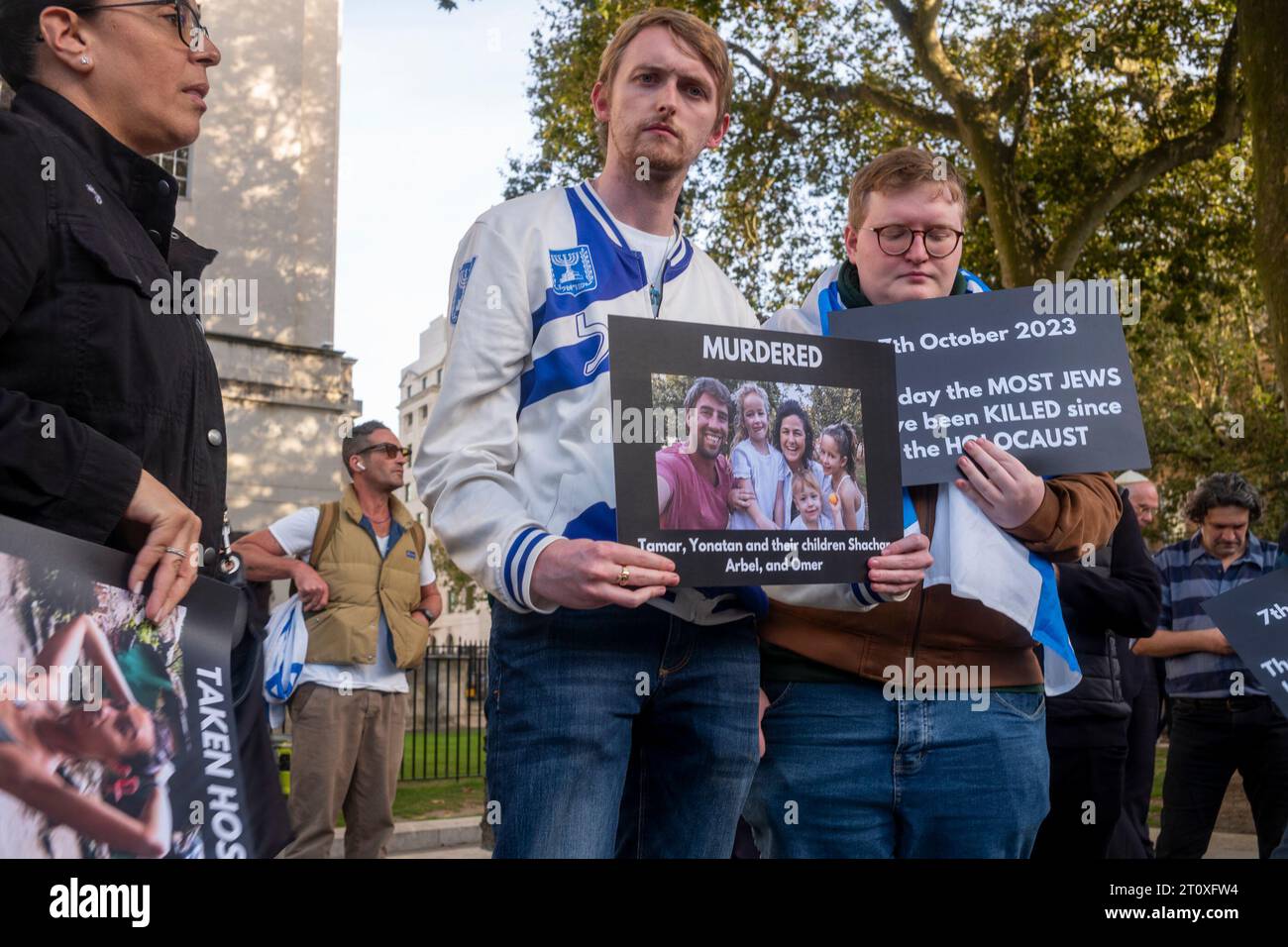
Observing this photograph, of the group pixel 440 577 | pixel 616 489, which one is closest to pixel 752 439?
pixel 616 489

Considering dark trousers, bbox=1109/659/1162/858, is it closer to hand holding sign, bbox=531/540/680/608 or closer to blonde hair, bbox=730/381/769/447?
blonde hair, bbox=730/381/769/447

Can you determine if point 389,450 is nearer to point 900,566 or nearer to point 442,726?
point 900,566

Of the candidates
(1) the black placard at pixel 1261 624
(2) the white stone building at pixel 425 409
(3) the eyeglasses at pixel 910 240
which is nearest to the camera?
(3) the eyeglasses at pixel 910 240

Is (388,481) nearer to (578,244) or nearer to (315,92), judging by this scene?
(578,244)

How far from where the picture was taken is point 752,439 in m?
2.37

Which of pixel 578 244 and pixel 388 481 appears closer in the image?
pixel 578 244

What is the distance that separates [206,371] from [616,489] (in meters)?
0.87

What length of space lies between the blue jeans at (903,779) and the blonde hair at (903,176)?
1.17m

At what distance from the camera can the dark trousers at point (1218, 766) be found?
6.59 meters

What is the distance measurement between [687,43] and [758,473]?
3.27ft

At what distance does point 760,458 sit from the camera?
238 centimetres

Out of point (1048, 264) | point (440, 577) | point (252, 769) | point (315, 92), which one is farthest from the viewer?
point (440, 577)

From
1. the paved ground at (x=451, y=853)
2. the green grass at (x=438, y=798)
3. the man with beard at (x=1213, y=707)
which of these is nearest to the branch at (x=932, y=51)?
the man with beard at (x=1213, y=707)

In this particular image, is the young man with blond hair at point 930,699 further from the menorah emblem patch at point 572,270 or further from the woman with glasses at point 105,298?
the woman with glasses at point 105,298
